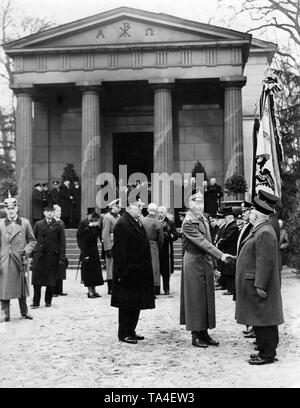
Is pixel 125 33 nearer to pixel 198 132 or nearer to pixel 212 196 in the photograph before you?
pixel 198 132

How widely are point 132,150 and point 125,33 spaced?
6.19 meters

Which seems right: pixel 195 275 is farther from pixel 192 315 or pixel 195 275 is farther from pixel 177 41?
pixel 177 41

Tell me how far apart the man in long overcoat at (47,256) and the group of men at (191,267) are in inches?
0.8

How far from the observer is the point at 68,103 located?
1177 inches

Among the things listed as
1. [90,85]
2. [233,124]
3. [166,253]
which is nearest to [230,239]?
[166,253]

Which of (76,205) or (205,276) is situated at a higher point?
(76,205)

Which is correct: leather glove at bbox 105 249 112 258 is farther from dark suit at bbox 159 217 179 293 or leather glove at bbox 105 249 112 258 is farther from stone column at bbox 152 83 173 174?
stone column at bbox 152 83 173 174

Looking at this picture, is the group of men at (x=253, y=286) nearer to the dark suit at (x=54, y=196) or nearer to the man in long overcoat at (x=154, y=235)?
the man in long overcoat at (x=154, y=235)

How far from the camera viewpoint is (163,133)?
2558 cm

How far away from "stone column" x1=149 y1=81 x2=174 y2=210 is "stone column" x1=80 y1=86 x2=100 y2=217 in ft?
8.09

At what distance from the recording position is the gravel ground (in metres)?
6.26

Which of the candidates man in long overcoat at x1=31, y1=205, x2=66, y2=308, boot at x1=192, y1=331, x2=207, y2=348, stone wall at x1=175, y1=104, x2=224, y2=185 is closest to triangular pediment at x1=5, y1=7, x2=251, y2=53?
stone wall at x1=175, y1=104, x2=224, y2=185

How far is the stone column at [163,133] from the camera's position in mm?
25516

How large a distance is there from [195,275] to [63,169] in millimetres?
21971
